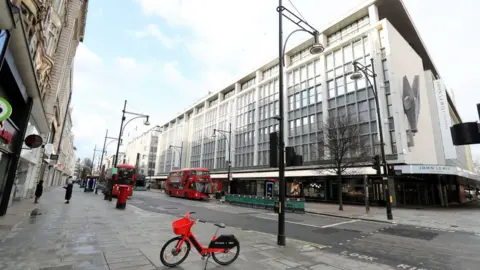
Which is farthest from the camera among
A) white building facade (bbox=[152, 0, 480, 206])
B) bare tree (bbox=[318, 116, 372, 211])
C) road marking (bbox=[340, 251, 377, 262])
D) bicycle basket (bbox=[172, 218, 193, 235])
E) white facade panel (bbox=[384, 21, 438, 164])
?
white building facade (bbox=[152, 0, 480, 206])

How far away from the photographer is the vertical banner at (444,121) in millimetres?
31672

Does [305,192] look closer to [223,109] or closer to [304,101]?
[304,101]

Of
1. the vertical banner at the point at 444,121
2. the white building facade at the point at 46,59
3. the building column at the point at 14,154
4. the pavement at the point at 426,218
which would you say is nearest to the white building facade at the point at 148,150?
the white building facade at the point at 46,59

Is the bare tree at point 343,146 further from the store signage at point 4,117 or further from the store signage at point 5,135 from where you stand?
the store signage at point 5,135

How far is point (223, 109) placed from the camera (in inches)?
2235

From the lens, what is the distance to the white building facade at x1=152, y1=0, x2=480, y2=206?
2650 centimetres

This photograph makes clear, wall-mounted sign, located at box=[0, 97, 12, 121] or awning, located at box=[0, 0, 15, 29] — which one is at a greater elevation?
awning, located at box=[0, 0, 15, 29]

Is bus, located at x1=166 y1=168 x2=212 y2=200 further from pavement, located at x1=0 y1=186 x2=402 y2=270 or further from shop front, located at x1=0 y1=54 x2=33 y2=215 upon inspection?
pavement, located at x1=0 y1=186 x2=402 y2=270

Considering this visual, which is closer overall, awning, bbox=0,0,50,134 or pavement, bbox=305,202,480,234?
awning, bbox=0,0,50,134

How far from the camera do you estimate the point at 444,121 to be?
33.8 m

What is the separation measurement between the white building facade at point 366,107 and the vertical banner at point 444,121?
113 millimetres

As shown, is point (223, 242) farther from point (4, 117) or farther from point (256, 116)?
point (256, 116)

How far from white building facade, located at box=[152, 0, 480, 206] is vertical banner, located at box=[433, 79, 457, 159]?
0.11 m

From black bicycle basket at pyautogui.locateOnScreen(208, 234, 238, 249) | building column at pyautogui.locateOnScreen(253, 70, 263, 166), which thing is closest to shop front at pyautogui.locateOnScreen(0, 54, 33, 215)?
black bicycle basket at pyautogui.locateOnScreen(208, 234, 238, 249)
